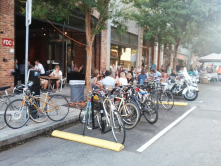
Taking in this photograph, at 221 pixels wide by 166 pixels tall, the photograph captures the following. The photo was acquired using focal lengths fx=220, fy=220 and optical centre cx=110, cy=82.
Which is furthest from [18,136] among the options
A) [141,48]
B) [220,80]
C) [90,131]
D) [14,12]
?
[220,80]

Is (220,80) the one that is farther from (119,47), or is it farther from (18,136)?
(18,136)

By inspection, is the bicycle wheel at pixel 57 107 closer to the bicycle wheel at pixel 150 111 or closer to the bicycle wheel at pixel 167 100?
the bicycle wheel at pixel 150 111

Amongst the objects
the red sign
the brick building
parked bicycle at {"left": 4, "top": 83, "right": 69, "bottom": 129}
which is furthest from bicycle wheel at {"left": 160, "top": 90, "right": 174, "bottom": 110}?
the brick building

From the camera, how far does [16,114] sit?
17.8ft

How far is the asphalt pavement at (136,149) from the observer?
13.1ft

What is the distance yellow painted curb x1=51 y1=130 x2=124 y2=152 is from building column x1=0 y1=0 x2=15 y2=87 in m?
5.05

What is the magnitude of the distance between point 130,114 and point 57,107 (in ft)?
6.99

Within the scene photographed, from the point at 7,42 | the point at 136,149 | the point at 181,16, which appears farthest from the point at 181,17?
the point at 136,149

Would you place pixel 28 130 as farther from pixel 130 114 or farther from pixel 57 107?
pixel 130 114

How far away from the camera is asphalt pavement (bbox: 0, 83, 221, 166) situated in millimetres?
3984

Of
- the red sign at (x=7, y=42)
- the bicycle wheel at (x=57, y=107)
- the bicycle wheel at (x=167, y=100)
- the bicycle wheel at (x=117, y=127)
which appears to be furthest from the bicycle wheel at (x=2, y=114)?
the bicycle wheel at (x=167, y=100)

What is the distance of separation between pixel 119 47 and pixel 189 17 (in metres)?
5.87

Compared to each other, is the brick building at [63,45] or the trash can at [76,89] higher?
the brick building at [63,45]

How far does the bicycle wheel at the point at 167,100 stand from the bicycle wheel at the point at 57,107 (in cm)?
397
